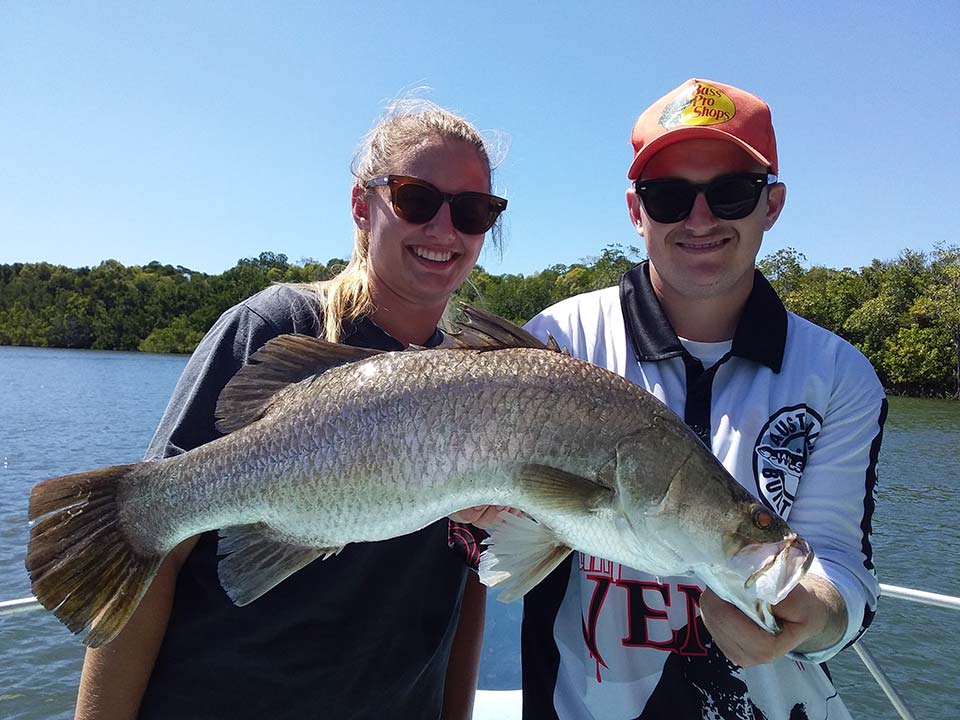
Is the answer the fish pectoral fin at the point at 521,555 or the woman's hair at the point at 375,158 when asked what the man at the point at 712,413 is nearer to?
the fish pectoral fin at the point at 521,555

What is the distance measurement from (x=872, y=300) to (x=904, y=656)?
57219mm

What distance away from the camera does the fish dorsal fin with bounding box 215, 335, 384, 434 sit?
2.14m

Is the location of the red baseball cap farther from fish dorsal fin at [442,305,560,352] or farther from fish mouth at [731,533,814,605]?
fish mouth at [731,533,814,605]

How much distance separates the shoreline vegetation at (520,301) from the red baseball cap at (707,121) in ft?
8.75

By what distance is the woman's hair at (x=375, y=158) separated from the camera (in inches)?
98.7

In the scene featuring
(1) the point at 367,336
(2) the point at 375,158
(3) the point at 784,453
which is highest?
(2) the point at 375,158

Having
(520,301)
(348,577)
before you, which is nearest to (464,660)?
(348,577)

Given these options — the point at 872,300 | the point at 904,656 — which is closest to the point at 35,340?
the point at 872,300

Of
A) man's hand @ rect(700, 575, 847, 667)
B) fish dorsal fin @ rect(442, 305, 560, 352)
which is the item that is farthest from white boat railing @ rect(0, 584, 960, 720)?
fish dorsal fin @ rect(442, 305, 560, 352)

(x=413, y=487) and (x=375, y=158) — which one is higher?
(x=375, y=158)

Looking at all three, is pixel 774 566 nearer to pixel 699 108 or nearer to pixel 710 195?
pixel 710 195

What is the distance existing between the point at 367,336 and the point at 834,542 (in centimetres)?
169

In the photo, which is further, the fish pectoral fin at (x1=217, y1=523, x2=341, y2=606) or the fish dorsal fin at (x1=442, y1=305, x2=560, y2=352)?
the fish dorsal fin at (x1=442, y1=305, x2=560, y2=352)

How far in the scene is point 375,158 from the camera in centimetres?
266
